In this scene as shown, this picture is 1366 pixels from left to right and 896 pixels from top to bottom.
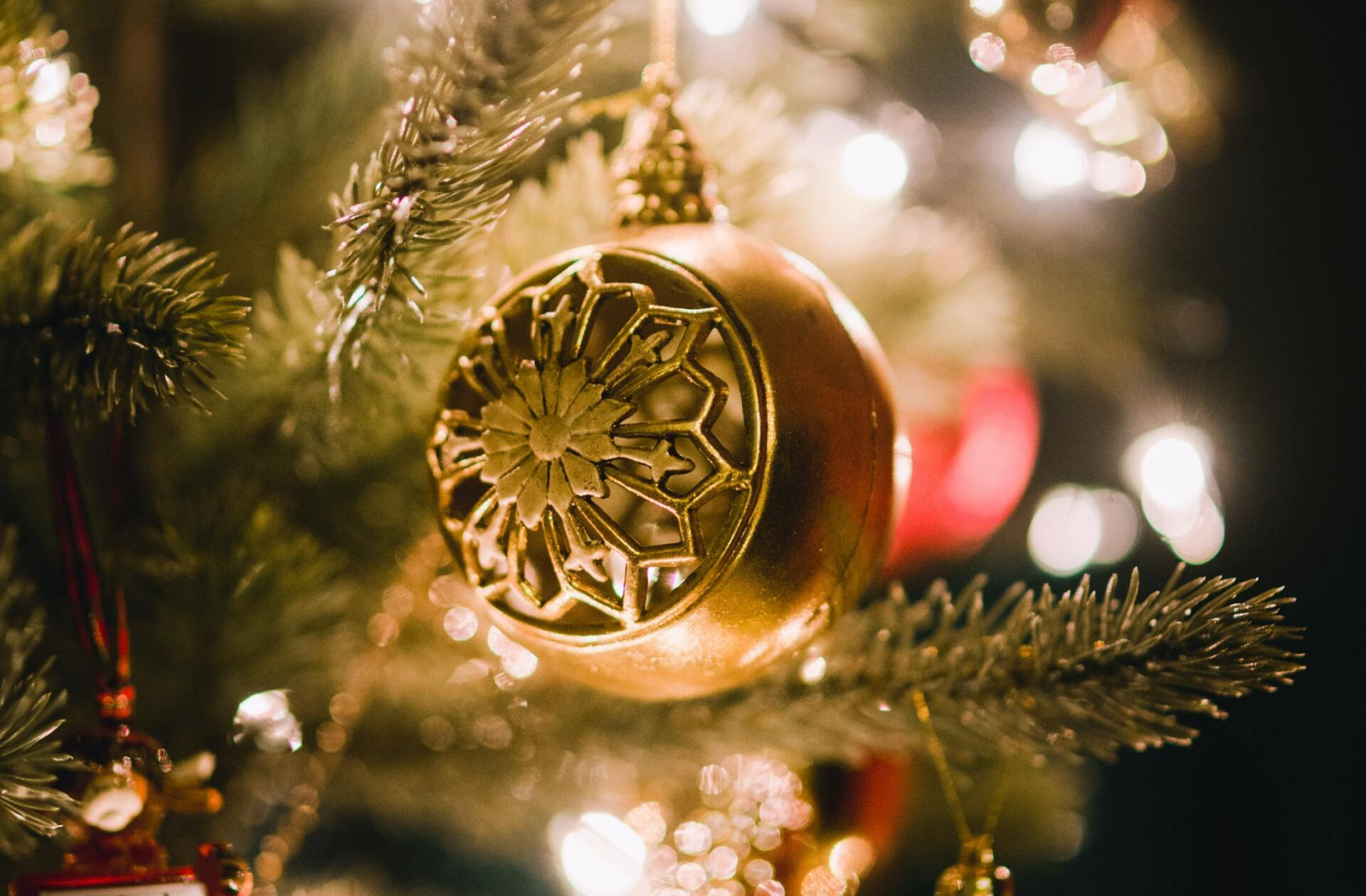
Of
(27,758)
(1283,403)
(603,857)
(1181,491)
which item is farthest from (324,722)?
(1283,403)

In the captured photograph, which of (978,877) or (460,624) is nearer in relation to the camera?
(978,877)

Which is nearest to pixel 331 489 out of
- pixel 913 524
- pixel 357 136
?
pixel 357 136

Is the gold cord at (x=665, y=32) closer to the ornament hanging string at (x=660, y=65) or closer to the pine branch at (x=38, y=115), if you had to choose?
the ornament hanging string at (x=660, y=65)

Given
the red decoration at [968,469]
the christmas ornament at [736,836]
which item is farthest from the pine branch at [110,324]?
the red decoration at [968,469]

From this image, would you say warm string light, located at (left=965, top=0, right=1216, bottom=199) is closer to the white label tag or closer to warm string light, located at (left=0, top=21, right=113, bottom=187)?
warm string light, located at (left=0, top=21, right=113, bottom=187)

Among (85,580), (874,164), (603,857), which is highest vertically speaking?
(874,164)

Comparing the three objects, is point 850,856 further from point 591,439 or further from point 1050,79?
Result: point 1050,79

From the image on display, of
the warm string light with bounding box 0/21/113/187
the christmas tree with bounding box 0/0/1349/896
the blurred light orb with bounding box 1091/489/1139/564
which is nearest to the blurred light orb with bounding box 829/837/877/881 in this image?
the christmas tree with bounding box 0/0/1349/896

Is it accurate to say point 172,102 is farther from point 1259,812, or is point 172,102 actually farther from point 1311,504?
point 1259,812
